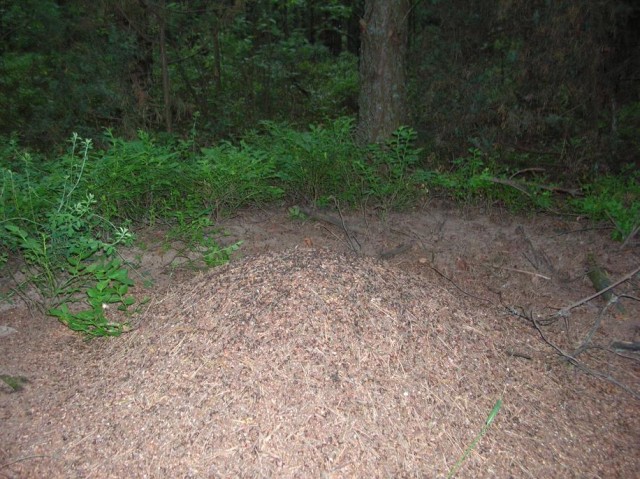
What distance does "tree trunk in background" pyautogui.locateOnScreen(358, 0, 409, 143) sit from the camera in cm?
521

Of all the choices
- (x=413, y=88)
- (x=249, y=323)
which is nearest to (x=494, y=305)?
(x=249, y=323)

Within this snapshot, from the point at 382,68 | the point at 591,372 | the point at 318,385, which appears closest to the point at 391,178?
the point at 382,68

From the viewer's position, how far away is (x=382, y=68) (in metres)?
5.35

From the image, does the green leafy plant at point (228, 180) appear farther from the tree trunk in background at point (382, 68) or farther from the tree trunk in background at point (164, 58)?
the tree trunk in background at point (164, 58)

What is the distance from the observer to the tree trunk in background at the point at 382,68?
17.1 feet

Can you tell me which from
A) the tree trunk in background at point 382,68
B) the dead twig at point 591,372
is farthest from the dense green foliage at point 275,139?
the dead twig at point 591,372

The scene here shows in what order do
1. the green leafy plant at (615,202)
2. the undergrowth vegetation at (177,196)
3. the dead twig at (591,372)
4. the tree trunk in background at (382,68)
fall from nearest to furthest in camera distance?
the dead twig at (591,372), the undergrowth vegetation at (177,196), the green leafy plant at (615,202), the tree trunk in background at (382,68)

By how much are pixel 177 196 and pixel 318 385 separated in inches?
96.2

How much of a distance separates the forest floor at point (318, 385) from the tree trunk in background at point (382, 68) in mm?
2770

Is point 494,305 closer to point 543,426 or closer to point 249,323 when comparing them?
point 543,426

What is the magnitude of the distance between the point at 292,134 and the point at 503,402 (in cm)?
327

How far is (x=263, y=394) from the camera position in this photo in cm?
223

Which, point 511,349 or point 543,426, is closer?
point 543,426

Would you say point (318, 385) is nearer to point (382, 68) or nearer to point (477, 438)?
point (477, 438)
